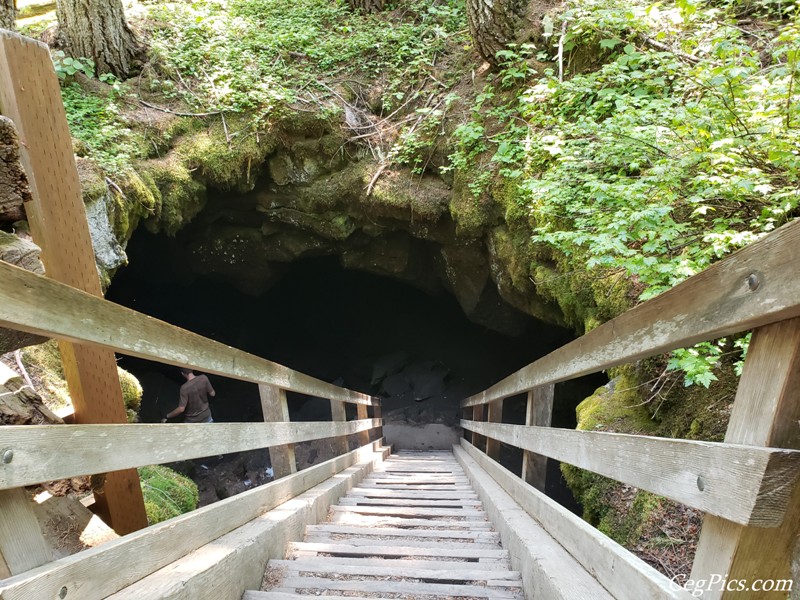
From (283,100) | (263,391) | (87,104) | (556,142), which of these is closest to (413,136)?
(283,100)

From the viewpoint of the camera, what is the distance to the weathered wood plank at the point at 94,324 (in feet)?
3.49

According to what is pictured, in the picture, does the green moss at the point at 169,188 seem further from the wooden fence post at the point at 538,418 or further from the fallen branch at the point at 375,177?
the wooden fence post at the point at 538,418

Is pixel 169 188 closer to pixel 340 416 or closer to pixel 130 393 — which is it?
pixel 130 393

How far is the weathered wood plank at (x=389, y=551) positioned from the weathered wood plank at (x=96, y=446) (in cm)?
68

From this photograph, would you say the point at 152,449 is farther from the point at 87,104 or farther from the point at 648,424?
the point at 87,104

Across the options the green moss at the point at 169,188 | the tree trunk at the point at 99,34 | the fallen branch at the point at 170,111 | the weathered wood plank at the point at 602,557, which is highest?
the tree trunk at the point at 99,34

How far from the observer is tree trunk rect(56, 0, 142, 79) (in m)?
5.98

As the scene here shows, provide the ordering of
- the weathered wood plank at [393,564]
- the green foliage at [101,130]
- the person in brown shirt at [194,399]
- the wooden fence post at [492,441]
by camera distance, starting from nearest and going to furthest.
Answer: the weathered wood plank at [393,564] < the wooden fence post at [492,441] < the green foliage at [101,130] < the person in brown shirt at [194,399]

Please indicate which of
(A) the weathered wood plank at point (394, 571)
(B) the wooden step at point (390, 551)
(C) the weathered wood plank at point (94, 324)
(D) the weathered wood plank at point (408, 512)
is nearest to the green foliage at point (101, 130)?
(C) the weathered wood plank at point (94, 324)

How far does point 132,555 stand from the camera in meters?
1.40

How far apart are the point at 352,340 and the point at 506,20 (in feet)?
30.6

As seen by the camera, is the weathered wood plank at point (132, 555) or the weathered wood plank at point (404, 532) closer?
the weathered wood plank at point (132, 555)

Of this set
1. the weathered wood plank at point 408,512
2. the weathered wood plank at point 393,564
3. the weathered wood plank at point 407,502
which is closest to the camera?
the weathered wood plank at point 393,564

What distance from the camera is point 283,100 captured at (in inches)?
254
